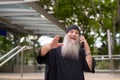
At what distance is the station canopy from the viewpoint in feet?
42.5

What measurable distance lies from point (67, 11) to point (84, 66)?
21.9 m

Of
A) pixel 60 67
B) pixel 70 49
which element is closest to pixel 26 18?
pixel 70 49

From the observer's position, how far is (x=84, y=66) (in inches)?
150

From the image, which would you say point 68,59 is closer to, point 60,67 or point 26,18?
point 60,67

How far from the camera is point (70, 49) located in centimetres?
382

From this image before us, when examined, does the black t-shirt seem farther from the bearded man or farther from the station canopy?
the station canopy

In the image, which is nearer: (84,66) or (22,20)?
(84,66)

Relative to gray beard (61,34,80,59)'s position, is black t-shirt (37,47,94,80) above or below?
below

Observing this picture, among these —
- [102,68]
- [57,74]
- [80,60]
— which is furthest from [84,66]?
[102,68]

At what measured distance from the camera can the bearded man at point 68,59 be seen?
3.71 m

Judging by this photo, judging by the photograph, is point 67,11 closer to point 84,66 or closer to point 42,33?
point 42,33

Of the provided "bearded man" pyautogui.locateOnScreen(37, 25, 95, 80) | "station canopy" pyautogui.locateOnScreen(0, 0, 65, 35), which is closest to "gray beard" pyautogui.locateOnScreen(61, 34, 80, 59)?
"bearded man" pyautogui.locateOnScreen(37, 25, 95, 80)

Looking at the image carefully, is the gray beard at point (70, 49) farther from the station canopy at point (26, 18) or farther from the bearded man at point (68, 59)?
the station canopy at point (26, 18)

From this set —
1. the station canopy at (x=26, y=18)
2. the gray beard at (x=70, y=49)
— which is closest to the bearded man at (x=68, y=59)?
the gray beard at (x=70, y=49)
